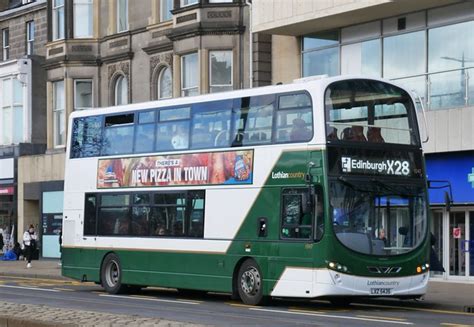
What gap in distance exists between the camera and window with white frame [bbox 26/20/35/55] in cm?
4719

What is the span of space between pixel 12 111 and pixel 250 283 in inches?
1135

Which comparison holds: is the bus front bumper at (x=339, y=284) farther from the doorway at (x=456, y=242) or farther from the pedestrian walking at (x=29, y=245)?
the pedestrian walking at (x=29, y=245)

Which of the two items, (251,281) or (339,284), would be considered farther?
(251,281)

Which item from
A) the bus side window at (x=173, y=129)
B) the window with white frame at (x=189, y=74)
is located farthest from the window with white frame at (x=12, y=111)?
the bus side window at (x=173, y=129)

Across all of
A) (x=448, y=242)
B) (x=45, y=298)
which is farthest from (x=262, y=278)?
(x=448, y=242)

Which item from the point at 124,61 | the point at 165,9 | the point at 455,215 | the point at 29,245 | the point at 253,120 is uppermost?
Answer: the point at 165,9

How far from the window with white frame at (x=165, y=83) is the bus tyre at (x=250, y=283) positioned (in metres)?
18.8

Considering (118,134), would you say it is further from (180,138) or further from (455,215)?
(455,215)

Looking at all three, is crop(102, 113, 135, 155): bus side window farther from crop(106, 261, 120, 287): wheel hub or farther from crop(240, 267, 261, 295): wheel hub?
crop(240, 267, 261, 295): wheel hub

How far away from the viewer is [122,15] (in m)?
41.8

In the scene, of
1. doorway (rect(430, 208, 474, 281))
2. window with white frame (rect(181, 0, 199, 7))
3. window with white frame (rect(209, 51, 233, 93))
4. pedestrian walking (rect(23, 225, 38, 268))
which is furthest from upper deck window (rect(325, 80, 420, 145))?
pedestrian walking (rect(23, 225, 38, 268))

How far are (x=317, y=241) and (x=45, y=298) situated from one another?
7.05 metres

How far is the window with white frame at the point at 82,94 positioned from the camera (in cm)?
4366

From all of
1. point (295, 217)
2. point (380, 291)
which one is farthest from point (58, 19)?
point (380, 291)
